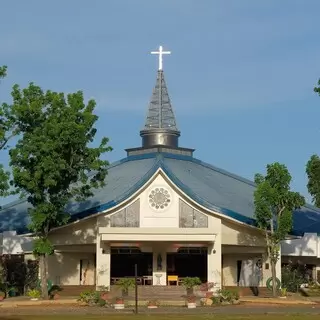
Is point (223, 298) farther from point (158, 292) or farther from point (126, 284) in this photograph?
point (158, 292)

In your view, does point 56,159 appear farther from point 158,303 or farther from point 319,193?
point 319,193

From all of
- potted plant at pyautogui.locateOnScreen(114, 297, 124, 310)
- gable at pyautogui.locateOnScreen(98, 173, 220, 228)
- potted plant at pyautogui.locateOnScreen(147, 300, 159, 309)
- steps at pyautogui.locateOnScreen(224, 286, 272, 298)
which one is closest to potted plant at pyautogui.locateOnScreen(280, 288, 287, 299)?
steps at pyautogui.locateOnScreen(224, 286, 272, 298)

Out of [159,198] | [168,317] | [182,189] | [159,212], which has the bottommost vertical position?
[168,317]

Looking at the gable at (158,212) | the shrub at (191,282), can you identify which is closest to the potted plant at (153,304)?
the shrub at (191,282)

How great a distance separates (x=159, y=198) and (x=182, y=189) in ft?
4.60

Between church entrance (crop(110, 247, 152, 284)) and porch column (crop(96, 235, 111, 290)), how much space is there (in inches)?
66.5

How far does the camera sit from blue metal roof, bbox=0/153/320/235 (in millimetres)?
41531

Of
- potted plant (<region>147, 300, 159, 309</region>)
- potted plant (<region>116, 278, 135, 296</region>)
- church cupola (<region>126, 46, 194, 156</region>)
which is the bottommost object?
potted plant (<region>147, 300, 159, 309</region>)

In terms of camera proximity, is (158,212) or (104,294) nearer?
(104,294)

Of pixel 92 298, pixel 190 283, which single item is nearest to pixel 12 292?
pixel 92 298

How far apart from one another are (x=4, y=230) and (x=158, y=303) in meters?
15.4

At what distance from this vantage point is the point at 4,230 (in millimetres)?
46094

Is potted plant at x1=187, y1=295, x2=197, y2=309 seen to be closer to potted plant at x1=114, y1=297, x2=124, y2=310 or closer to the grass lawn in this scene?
potted plant at x1=114, y1=297, x2=124, y2=310

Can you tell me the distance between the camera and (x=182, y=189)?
41594mm
